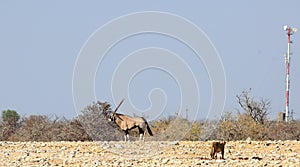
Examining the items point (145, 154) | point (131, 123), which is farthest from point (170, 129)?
point (145, 154)

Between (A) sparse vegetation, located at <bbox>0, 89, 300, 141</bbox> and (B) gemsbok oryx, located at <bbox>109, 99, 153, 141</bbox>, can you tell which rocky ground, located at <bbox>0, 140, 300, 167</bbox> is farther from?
(A) sparse vegetation, located at <bbox>0, 89, 300, 141</bbox>

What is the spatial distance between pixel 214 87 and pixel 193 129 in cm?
694

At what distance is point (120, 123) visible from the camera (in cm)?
1970

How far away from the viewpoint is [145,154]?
15.5 meters

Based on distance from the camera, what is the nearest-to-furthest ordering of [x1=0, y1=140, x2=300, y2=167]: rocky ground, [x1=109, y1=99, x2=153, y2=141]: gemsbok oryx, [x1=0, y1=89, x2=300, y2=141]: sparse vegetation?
[x1=0, y1=140, x2=300, y2=167]: rocky ground
[x1=109, y1=99, x2=153, y2=141]: gemsbok oryx
[x1=0, y1=89, x2=300, y2=141]: sparse vegetation

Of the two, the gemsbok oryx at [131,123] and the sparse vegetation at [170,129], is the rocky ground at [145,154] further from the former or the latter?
the sparse vegetation at [170,129]

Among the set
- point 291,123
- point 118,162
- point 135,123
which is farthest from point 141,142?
point 291,123

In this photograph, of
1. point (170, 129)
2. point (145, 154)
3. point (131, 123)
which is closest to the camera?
point (145, 154)

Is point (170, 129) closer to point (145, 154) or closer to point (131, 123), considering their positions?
point (131, 123)

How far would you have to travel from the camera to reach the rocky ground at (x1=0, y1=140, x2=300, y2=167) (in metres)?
13.4

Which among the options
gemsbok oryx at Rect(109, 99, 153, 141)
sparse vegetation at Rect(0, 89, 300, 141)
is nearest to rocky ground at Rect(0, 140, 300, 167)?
gemsbok oryx at Rect(109, 99, 153, 141)

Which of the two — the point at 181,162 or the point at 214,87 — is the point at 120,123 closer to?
the point at 214,87

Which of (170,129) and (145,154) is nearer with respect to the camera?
(145,154)

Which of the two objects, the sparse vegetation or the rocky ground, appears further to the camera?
the sparse vegetation
